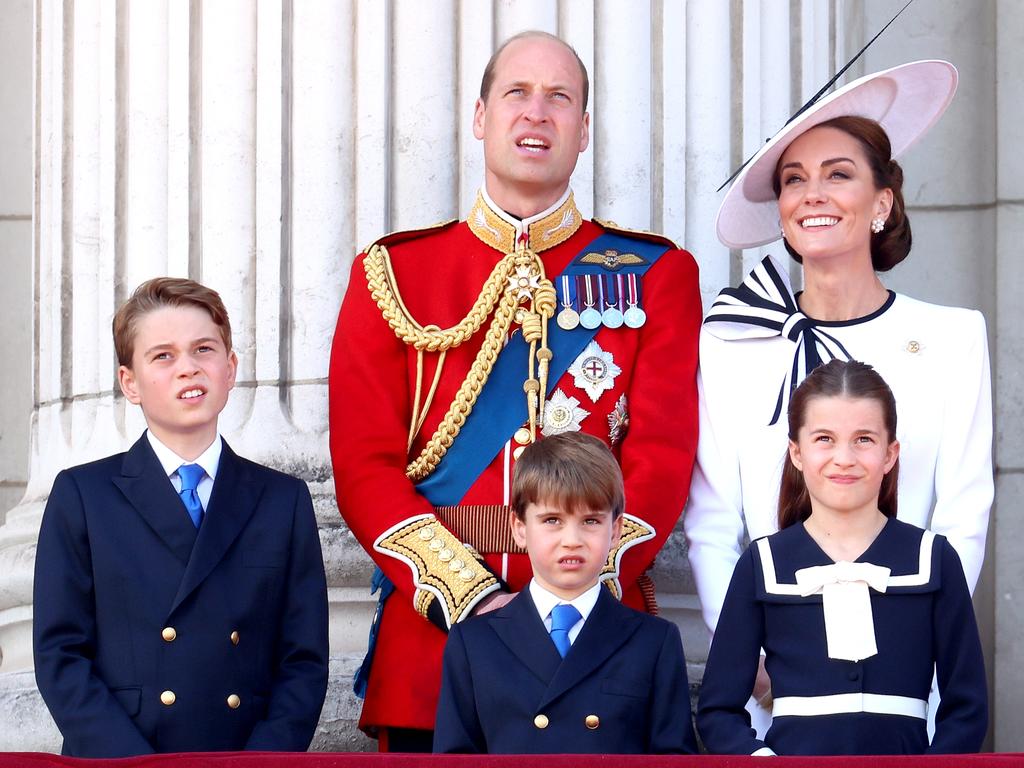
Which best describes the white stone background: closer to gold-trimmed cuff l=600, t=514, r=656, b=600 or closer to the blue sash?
the blue sash

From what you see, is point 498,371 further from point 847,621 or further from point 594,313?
point 847,621

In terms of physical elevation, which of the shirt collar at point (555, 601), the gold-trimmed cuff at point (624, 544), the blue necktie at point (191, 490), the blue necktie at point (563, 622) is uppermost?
the blue necktie at point (191, 490)

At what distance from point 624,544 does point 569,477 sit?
0.29 metres

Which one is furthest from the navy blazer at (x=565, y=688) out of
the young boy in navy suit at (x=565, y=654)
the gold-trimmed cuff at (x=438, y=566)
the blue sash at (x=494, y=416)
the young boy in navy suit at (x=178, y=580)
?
the blue sash at (x=494, y=416)

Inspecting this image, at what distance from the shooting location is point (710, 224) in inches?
187

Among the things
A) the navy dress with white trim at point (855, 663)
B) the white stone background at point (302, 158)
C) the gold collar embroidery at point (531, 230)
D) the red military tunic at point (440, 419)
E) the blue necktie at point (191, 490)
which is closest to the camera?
the navy dress with white trim at point (855, 663)

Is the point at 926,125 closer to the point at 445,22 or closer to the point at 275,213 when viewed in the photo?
the point at 445,22

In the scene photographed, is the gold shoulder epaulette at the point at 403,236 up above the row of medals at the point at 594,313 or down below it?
above

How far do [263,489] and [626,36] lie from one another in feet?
5.86

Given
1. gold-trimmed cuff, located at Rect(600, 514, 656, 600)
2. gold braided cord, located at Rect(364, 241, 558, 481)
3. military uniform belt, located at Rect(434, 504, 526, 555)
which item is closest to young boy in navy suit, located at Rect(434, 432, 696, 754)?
gold-trimmed cuff, located at Rect(600, 514, 656, 600)

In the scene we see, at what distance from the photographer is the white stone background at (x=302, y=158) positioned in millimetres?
4609

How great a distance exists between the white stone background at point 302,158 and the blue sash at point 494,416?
2.16ft

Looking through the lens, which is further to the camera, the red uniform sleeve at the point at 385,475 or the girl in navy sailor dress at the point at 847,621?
the red uniform sleeve at the point at 385,475

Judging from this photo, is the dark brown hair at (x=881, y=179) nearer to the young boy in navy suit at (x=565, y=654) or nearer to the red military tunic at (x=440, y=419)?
the red military tunic at (x=440, y=419)
